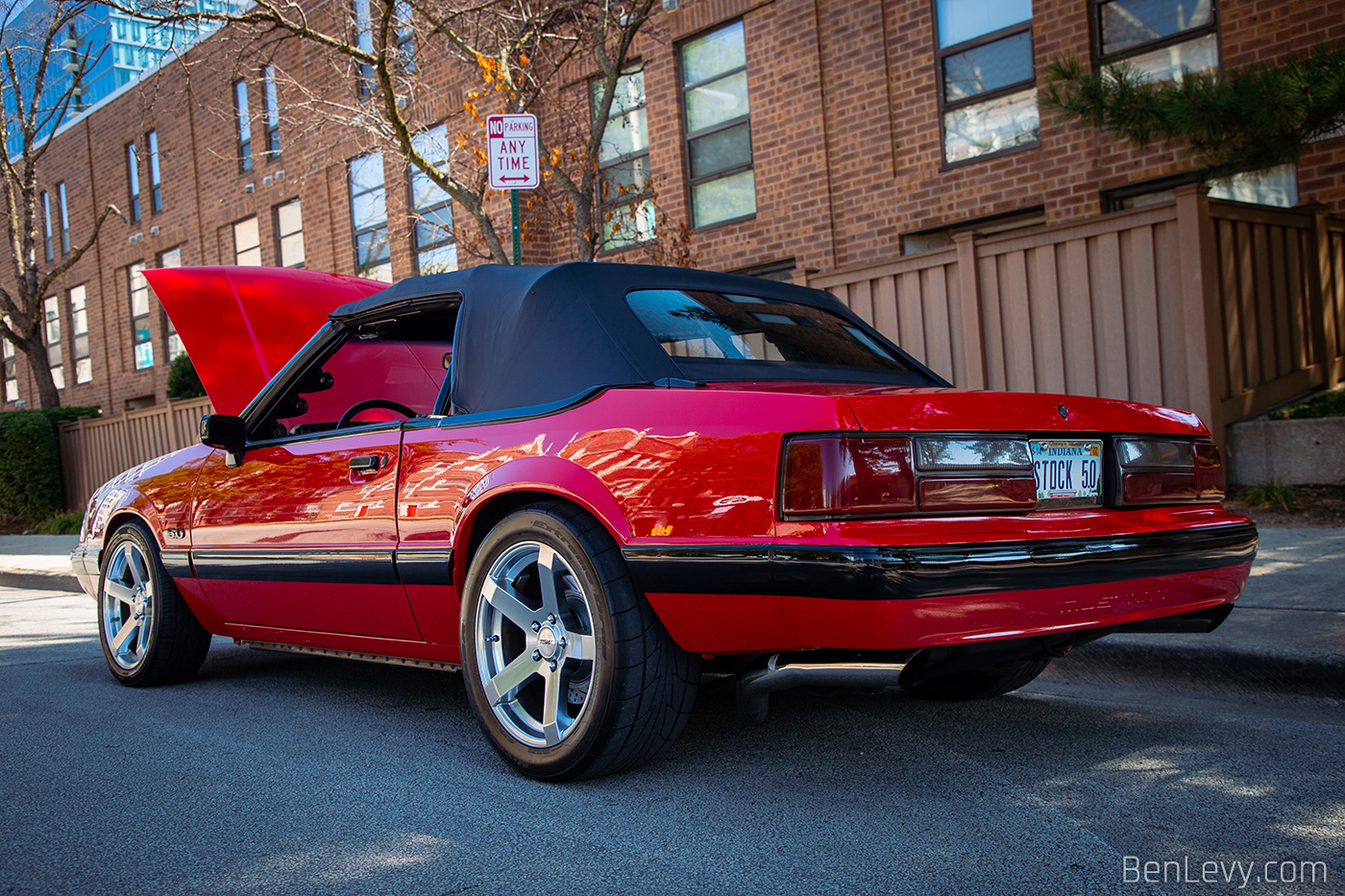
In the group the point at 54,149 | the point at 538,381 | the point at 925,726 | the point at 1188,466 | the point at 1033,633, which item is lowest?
the point at 925,726

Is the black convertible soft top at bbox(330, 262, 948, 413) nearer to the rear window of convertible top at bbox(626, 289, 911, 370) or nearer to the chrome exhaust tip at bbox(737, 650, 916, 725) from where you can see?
the rear window of convertible top at bbox(626, 289, 911, 370)

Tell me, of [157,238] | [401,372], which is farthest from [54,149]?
[401,372]

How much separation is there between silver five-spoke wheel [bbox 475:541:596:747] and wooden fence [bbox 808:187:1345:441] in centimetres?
531

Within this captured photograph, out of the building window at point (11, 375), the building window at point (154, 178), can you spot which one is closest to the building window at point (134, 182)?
the building window at point (154, 178)

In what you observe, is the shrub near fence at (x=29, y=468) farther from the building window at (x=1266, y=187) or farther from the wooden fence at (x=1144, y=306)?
the building window at (x=1266, y=187)

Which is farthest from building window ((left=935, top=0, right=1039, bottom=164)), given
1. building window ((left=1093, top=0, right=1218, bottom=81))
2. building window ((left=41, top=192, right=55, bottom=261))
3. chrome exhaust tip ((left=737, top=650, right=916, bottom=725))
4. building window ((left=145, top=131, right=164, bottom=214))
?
building window ((left=41, top=192, right=55, bottom=261))

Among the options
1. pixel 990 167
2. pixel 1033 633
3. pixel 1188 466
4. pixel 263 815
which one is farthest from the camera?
pixel 990 167

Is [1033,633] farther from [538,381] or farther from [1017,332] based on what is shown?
[1017,332]

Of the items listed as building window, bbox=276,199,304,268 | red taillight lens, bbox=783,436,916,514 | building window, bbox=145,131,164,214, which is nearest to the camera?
red taillight lens, bbox=783,436,916,514

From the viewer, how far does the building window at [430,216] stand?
14766 millimetres

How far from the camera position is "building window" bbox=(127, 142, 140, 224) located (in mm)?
22703

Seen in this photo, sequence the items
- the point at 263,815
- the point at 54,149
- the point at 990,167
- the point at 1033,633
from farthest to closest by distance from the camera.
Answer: the point at 54,149, the point at 990,167, the point at 263,815, the point at 1033,633

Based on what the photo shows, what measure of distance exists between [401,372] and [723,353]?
228 cm

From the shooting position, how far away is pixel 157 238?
863 inches
